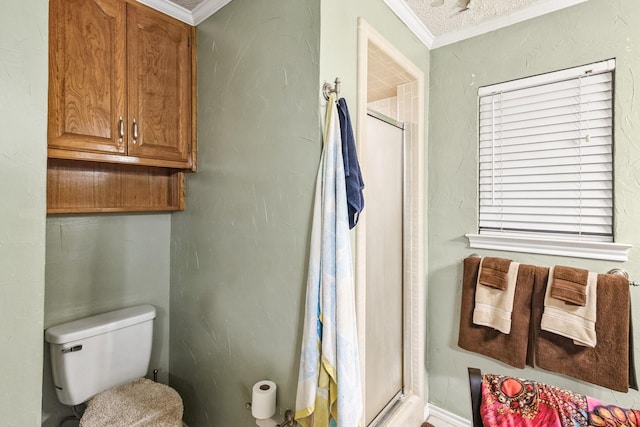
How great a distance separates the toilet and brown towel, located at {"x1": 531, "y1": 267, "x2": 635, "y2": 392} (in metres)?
1.79

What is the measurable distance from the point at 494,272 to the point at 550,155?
65 cm

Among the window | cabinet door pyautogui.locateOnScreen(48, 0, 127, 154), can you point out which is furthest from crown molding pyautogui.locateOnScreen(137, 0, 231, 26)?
the window

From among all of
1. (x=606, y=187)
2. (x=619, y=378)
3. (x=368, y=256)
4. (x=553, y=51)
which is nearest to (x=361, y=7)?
(x=553, y=51)

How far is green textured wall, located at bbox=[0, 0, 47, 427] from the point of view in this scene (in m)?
0.78

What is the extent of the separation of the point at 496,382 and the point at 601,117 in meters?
1.28

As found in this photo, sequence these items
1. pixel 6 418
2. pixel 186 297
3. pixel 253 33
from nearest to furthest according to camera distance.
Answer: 1. pixel 6 418
2. pixel 253 33
3. pixel 186 297

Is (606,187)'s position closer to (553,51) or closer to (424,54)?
(553,51)

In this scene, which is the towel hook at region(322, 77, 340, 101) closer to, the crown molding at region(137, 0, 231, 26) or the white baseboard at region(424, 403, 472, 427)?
the crown molding at region(137, 0, 231, 26)

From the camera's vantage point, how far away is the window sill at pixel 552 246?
1.37 m

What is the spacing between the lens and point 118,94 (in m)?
1.42

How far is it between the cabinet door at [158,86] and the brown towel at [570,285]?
191cm

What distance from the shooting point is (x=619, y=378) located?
4.21 feet

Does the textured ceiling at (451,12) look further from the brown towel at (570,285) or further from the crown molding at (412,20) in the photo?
the brown towel at (570,285)

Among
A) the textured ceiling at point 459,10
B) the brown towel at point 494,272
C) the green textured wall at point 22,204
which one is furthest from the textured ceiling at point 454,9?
the brown towel at point 494,272
